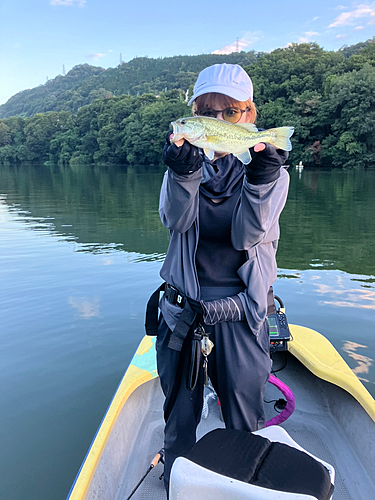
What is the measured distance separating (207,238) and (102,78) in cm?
19794

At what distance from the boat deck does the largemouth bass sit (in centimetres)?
218

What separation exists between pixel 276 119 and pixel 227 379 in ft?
166

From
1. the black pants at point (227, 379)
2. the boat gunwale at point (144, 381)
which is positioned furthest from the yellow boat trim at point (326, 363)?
the black pants at point (227, 379)

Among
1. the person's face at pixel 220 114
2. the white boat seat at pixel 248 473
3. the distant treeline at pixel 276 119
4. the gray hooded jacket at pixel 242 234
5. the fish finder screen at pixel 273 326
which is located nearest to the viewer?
the white boat seat at pixel 248 473

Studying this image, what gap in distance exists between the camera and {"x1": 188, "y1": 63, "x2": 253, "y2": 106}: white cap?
1882 millimetres

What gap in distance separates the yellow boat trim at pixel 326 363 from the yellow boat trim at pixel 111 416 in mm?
1485

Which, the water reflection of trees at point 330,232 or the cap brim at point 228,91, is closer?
the cap brim at point 228,91

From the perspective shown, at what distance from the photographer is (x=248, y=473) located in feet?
4.45

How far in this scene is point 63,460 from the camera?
3.81 meters

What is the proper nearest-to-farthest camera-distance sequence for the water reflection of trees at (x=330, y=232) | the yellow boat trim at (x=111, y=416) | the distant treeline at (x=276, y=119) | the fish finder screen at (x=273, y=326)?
the yellow boat trim at (x=111, y=416), the fish finder screen at (x=273, y=326), the water reflection of trees at (x=330, y=232), the distant treeline at (x=276, y=119)

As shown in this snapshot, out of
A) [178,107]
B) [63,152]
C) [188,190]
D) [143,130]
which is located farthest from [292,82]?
[188,190]

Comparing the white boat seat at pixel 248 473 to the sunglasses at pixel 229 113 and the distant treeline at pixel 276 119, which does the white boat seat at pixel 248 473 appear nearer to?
the sunglasses at pixel 229 113

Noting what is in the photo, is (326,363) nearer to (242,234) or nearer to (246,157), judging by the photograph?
(242,234)

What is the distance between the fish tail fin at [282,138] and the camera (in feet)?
5.83
